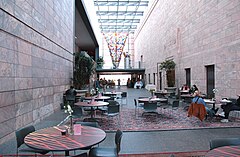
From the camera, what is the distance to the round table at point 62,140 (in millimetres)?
2322

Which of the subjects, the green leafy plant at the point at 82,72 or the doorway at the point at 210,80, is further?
the green leafy plant at the point at 82,72

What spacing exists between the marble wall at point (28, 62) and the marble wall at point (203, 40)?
6929mm

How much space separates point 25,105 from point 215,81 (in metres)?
7.85

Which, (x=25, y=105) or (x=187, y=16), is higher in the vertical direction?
(x=187, y=16)

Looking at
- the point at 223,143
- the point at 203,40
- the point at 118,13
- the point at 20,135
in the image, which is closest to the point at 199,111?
the point at 223,143

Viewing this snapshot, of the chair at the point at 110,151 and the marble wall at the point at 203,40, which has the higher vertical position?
the marble wall at the point at 203,40

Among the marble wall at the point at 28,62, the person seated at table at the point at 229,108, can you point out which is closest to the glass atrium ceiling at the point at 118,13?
the marble wall at the point at 28,62

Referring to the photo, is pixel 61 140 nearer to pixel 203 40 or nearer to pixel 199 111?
pixel 199 111

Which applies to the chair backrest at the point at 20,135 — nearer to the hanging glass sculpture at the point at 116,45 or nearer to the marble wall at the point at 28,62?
the marble wall at the point at 28,62

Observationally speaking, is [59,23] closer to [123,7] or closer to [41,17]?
[41,17]

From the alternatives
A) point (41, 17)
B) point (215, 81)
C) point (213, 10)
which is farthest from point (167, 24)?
point (41, 17)

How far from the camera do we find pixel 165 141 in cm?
440

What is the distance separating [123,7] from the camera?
79.4ft

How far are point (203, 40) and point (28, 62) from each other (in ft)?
28.0
